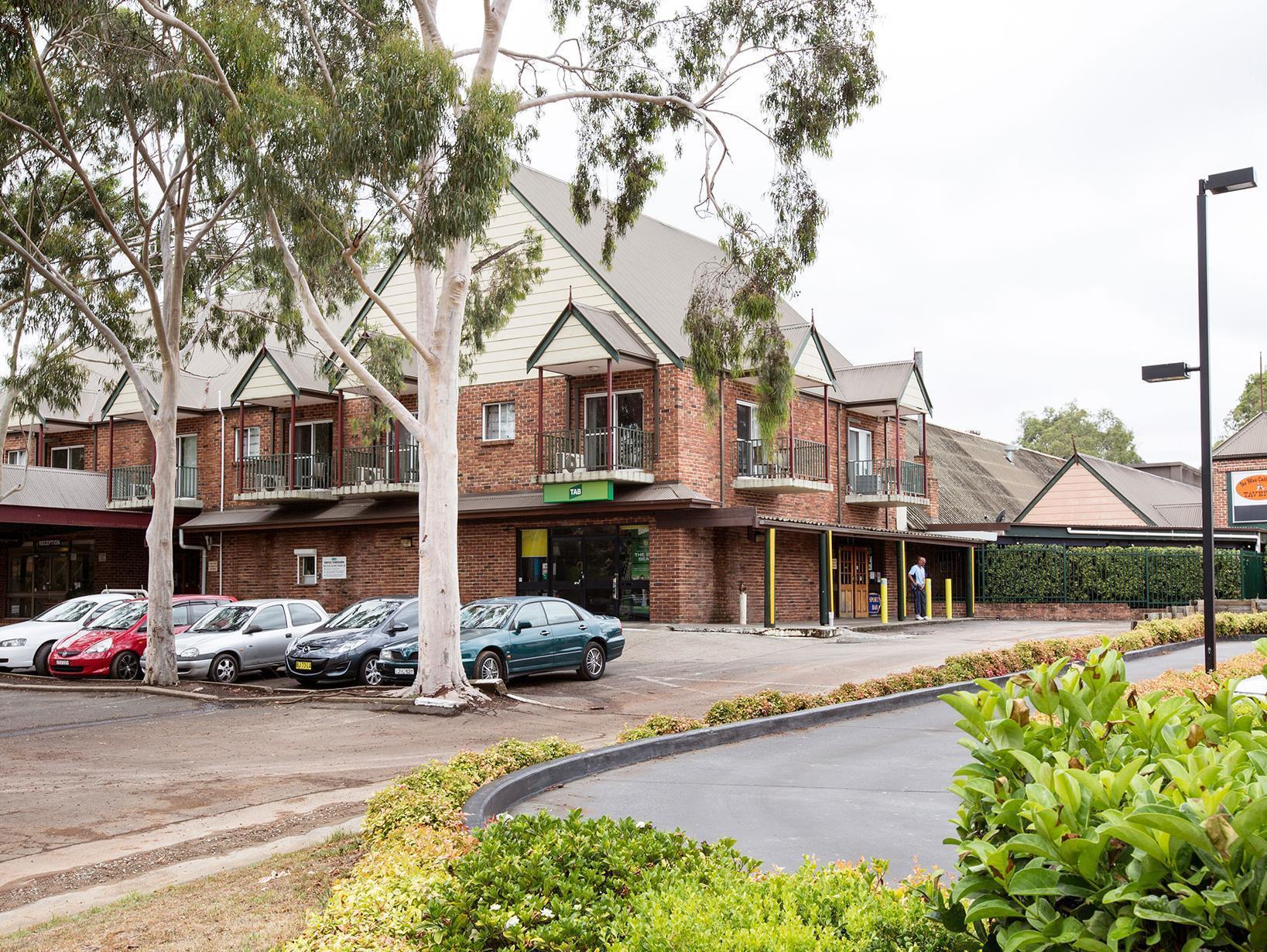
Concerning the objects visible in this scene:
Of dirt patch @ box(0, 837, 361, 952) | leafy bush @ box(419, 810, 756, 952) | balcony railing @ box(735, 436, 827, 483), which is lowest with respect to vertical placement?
dirt patch @ box(0, 837, 361, 952)

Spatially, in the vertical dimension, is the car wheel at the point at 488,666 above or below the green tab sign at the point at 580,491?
below

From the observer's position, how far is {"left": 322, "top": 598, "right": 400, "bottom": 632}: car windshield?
18734mm

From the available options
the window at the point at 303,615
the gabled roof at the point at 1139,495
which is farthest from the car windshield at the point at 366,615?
the gabled roof at the point at 1139,495

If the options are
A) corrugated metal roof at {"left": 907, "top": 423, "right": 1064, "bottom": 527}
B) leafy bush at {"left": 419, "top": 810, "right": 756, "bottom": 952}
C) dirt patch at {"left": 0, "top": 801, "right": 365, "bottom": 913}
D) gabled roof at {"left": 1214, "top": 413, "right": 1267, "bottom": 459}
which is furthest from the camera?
corrugated metal roof at {"left": 907, "top": 423, "right": 1064, "bottom": 527}

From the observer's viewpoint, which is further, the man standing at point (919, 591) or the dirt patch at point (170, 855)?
the man standing at point (919, 591)

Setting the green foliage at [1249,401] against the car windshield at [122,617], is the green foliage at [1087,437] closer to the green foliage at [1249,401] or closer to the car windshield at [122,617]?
the green foliage at [1249,401]

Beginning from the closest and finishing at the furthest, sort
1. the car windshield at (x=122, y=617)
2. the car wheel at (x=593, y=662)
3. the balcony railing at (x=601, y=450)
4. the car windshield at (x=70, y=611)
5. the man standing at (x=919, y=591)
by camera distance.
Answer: the car wheel at (x=593, y=662) < the car windshield at (x=122, y=617) < the car windshield at (x=70, y=611) < the balcony railing at (x=601, y=450) < the man standing at (x=919, y=591)

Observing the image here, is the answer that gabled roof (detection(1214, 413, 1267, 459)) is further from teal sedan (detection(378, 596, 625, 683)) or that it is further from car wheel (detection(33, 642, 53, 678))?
car wheel (detection(33, 642, 53, 678))

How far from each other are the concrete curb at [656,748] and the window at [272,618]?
11.6 metres

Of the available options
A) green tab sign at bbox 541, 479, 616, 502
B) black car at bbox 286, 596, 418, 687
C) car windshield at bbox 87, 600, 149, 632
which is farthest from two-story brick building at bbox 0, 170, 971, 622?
black car at bbox 286, 596, 418, 687

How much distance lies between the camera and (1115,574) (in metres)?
33.3

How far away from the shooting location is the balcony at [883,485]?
108ft

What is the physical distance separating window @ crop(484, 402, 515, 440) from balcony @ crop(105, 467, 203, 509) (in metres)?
11.4

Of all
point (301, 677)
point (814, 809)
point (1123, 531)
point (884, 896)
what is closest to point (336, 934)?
point (884, 896)
